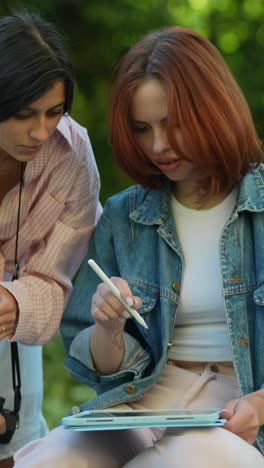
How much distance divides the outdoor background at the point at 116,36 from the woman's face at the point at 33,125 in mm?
984

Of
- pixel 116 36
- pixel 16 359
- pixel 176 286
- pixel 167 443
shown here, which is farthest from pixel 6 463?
pixel 116 36

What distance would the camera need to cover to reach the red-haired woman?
2.24m

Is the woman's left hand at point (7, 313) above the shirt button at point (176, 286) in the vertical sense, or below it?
below

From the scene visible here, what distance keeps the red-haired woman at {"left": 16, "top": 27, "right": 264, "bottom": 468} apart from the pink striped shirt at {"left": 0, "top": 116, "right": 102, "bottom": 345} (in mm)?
145

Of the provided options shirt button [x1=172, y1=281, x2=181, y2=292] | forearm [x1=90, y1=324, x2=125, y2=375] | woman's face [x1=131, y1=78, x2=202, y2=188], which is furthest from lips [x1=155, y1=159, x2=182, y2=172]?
forearm [x1=90, y1=324, x2=125, y2=375]

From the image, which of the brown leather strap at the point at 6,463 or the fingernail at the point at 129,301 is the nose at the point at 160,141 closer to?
the fingernail at the point at 129,301

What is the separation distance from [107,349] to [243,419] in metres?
0.36

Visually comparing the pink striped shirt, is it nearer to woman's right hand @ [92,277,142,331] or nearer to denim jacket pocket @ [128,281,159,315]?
denim jacket pocket @ [128,281,159,315]

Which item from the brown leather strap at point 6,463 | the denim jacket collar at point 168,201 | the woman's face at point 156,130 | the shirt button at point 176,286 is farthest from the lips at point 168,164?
the brown leather strap at point 6,463

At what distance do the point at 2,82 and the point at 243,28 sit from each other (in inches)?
71.4

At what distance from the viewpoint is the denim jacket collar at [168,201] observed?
2309mm

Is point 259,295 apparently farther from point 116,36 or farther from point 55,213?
point 116,36

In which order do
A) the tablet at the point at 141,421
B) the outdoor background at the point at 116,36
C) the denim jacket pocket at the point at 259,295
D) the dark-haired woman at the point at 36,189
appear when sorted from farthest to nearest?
1. the outdoor background at the point at 116,36
2. the dark-haired woman at the point at 36,189
3. the denim jacket pocket at the point at 259,295
4. the tablet at the point at 141,421

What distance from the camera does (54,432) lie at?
216cm
